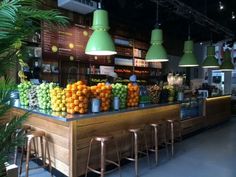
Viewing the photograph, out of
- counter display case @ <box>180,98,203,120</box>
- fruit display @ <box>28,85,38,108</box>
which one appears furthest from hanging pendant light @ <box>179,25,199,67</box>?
fruit display @ <box>28,85,38,108</box>

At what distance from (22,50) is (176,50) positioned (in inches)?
412

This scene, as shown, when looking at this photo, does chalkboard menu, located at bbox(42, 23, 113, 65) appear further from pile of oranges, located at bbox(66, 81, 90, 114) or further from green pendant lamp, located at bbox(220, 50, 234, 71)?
green pendant lamp, located at bbox(220, 50, 234, 71)

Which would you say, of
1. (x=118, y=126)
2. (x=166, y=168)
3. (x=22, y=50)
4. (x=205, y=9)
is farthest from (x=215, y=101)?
(x=22, y=50)

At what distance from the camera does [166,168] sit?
12.7 feet

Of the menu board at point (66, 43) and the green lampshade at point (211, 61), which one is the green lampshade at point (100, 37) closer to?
the menu board at point (66, 43)

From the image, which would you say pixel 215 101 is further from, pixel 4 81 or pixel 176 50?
pixel 4 81

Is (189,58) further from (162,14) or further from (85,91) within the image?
(85,91)

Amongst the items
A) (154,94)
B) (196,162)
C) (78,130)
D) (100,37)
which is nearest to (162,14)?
(154,94)

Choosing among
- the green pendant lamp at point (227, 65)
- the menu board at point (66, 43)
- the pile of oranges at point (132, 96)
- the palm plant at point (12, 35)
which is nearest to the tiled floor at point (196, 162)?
the pile of oranges at point (132, 96)

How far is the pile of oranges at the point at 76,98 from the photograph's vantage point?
309 cm

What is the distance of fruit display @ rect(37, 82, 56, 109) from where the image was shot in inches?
135

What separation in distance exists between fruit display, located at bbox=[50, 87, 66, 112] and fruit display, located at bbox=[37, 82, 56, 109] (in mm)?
148

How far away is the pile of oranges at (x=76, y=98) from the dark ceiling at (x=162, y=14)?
144 inches

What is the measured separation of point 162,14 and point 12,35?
288 inches
